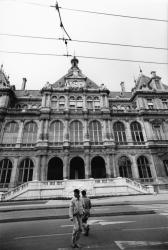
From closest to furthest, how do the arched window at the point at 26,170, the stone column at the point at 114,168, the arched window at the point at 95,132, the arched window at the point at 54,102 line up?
the arched window at the point at 26,170
the stone column at the point at 114,168
the arched window at the point at 95,132
the arched window at the point at 54,102

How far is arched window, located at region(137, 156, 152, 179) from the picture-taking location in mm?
24938

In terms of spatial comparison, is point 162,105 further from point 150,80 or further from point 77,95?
point 77,95

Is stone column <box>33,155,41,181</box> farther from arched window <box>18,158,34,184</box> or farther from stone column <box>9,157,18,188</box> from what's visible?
stone column <box>9,157,18,188</box>

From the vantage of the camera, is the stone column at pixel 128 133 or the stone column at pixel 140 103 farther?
the stone column at pixel 140 103

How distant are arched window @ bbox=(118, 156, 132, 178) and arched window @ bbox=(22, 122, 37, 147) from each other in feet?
46.2

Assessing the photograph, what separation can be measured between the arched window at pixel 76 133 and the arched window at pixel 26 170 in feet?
23.4

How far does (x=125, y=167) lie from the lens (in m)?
25.4

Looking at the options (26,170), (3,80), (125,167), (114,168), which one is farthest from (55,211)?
(3,80)

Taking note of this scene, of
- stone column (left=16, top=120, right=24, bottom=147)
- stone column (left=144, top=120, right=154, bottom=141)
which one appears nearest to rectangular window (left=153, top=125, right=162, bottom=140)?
stone column (left=144, top=120, right=154, bottom=141)

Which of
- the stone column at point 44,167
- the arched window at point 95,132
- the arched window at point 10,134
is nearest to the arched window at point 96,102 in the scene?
the arched window at point 95,132

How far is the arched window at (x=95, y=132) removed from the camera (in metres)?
26.5

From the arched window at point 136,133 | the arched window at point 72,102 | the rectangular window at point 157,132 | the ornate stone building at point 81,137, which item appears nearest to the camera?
the ornate stone building at point 81,137

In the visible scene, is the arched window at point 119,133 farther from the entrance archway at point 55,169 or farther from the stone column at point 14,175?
the stone column at point 14,175

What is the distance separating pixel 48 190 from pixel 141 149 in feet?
51.5
